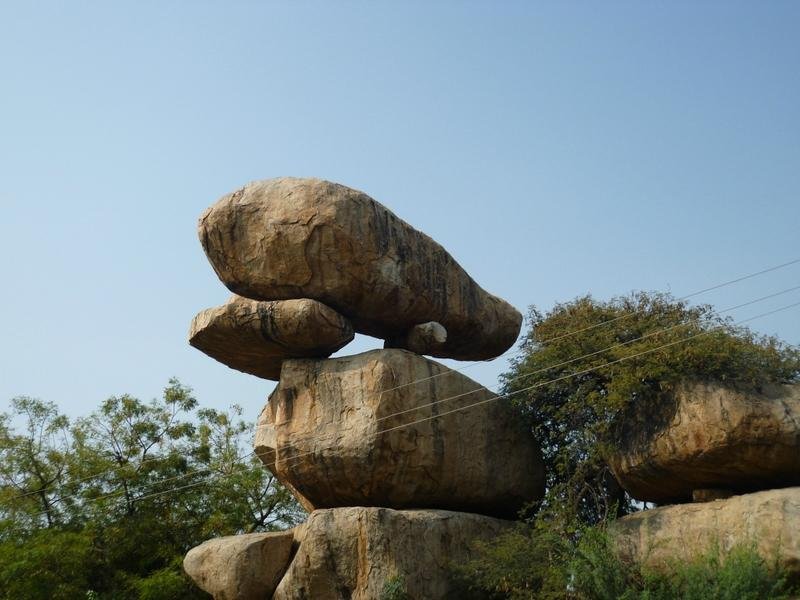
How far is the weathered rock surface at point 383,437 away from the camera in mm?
18141

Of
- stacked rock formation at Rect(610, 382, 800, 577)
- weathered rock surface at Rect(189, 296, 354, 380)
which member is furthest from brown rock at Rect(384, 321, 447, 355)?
stacked rock formation at Rect(610, 382, 800, 577)

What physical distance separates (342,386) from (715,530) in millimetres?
7027

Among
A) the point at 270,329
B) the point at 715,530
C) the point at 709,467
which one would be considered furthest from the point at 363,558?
the point at 709,467

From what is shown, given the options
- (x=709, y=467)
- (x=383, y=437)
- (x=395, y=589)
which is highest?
(x=383, y=437)

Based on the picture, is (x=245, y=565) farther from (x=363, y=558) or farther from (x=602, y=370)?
(x=602, y=370)

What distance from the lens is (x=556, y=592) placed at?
52.2 ft

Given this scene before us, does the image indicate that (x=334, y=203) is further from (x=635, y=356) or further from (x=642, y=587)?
(x=642, y=587)

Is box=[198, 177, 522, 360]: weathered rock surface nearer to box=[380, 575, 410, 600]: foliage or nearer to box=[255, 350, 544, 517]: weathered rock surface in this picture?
box=[255, 350, 544, 517]: weathered rock surface

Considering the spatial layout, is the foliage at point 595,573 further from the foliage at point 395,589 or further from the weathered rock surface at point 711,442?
the weathered rock surface at point 711,442

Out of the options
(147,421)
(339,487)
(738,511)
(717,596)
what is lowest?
(717,596)

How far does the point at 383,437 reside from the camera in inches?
708

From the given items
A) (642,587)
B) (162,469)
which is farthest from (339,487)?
(162,469)

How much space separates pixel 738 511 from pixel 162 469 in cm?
1603

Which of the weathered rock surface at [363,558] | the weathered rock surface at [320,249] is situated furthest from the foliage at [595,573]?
the weathered rock surface at [320,249]
